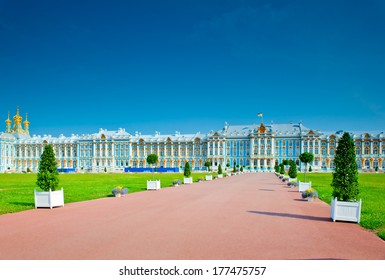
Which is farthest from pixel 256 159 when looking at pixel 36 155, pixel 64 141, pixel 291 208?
pixel 291 208

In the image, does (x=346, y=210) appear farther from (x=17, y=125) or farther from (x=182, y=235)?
(x=17, y=125)

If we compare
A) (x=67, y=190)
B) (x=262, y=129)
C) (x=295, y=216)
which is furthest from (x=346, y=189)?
(x=262, y=129)

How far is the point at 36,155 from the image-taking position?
109m

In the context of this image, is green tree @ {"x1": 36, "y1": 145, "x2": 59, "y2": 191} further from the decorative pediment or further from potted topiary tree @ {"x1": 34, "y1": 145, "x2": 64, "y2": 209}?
the decorative pediment

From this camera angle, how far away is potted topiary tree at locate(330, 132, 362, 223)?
1126 cm

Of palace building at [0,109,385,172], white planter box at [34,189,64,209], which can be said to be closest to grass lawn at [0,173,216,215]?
white planter box at [34,189,64,209]

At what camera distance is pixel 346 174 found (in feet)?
38.0

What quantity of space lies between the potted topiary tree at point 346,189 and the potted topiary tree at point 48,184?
11251mm

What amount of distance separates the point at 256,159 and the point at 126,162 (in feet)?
128

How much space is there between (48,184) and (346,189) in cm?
1213

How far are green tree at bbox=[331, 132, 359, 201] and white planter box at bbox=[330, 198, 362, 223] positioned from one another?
0.86 feet
